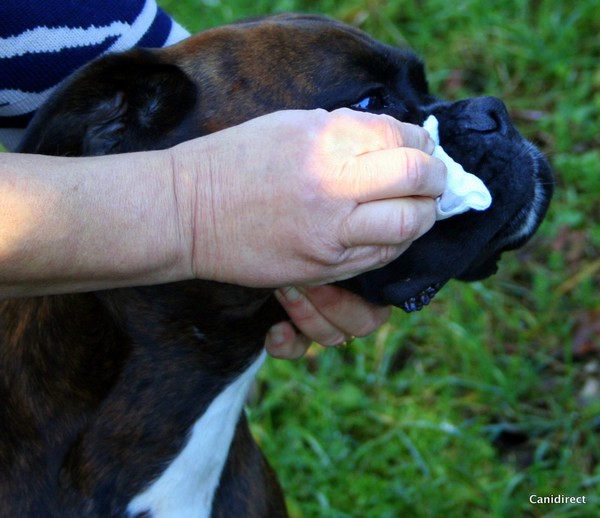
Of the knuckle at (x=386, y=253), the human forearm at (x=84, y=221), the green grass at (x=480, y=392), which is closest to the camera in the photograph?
the human forearm at (x=84, y=221)

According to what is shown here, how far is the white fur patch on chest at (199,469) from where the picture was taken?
2.33 m

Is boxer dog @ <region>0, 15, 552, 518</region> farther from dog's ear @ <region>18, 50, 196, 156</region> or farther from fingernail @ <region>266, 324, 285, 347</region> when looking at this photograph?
fingernail @ <region>266, 324, 285, 347</region>

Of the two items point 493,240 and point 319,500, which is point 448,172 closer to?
point 493,240

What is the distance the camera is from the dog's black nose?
2.32 metres

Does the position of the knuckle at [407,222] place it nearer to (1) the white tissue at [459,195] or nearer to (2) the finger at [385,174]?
(2) the finger at [385,174]

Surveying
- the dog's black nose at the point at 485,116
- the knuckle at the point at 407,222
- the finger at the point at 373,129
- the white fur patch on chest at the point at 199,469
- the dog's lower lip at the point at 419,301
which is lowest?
the white fur patch on chest at the point at 199,469

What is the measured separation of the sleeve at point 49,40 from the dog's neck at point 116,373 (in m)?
0.49

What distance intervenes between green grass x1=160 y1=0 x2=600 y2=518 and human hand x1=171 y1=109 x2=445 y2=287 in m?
1.70

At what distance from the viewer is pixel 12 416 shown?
7.23ft

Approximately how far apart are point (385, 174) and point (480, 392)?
2.03 meters

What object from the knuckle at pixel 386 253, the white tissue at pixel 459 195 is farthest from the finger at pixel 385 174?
the white tissue at pixel 459 195

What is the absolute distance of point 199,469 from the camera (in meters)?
2.39

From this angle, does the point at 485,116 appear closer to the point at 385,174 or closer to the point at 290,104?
the point at 290,104

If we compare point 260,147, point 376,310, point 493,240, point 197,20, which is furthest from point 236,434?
point 197,20
